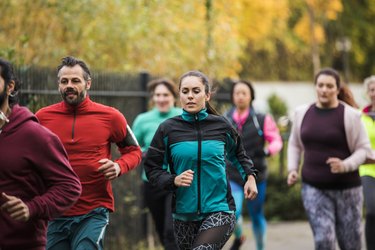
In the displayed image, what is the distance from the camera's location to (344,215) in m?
8.45

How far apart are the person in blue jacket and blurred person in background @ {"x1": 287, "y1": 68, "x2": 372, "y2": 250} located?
1818 millimetres

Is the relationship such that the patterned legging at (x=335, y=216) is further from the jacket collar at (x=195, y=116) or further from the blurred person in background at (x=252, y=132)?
the jacket collar at (x=195, y=116)

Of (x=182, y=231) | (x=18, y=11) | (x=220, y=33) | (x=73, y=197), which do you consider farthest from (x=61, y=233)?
(x=220, y=33)

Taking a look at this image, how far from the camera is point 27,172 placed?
4.79 metres

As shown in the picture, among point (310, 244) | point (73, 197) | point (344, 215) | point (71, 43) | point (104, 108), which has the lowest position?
point (310, 244)

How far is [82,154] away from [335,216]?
2.97m

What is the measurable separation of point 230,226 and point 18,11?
624 cm

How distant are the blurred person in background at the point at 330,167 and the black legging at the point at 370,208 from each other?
0.46 m

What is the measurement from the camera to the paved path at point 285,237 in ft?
40.3

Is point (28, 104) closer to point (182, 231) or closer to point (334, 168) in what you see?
point (182, 231)

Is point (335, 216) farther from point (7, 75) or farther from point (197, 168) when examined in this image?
point (7, 75)

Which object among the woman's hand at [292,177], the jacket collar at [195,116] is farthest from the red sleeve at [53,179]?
the woman's hand at [292,177]

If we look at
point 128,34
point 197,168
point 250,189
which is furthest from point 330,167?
point 128,34

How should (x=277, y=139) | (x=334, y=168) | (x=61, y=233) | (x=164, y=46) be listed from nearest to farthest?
1. (x=61, y=233)
2. (x=334, y=168)
3. (x=277, y=139)
4. (x=164, y=46)
